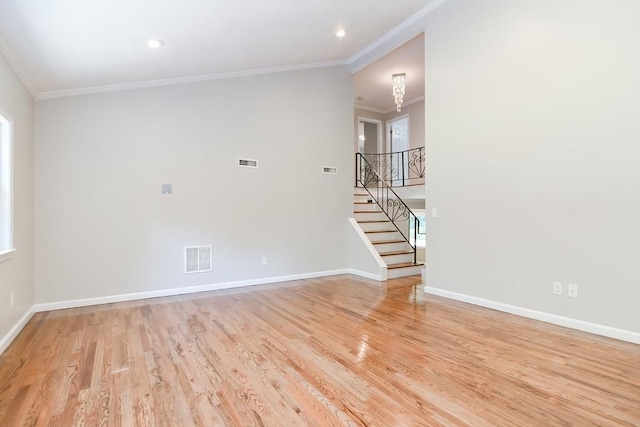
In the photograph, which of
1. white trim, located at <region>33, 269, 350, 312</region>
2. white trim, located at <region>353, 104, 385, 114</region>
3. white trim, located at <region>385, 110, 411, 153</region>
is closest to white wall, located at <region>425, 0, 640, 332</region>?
white trim, located at <region>33, 269, 350, 312</region>

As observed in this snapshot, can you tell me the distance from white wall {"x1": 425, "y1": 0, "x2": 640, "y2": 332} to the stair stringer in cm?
112

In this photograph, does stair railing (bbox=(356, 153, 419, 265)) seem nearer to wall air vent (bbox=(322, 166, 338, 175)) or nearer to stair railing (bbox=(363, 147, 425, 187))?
stair railing (bbox=(363, 147, 425, 187))

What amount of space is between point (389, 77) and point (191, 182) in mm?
4906

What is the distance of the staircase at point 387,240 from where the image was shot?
611 cm

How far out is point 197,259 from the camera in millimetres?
5066

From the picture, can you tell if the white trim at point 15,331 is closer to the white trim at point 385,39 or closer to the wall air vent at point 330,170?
the wall air vent at point 330,170

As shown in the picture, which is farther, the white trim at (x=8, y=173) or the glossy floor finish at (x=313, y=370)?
the white trim at (x=8, y=173)

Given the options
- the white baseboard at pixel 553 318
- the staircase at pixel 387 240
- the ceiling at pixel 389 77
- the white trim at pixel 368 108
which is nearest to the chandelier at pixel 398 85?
the ceiling at pixel 389 77

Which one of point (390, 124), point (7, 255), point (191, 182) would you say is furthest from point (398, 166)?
point (7, 255)

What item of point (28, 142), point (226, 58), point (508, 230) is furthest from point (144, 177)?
point (508, 230)

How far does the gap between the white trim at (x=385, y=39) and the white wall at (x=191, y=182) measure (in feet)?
1.22

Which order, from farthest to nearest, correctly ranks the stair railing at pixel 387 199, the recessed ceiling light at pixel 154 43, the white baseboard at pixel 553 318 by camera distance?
the stair railing at pixel 387 199 → the recessed ceiling light at pixel 154 43 → the white baseboard at pixel 553 318

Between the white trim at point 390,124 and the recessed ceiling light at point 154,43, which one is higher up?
the white trim at point 390,124

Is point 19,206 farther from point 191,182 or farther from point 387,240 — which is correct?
point 387,240
